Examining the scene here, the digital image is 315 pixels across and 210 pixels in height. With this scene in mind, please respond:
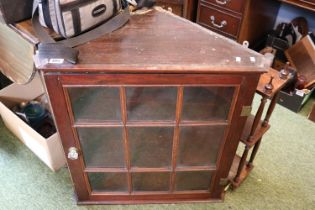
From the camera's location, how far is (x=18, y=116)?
65.6 inches

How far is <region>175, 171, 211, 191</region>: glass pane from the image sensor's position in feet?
4.68

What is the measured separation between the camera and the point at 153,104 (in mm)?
1157

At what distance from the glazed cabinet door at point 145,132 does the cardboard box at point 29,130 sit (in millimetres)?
249

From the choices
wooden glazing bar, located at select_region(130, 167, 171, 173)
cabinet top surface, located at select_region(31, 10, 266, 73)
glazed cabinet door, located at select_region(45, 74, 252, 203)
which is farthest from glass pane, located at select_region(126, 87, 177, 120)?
wooden glazing bar, located at select_region(130, 167, 171, 173)

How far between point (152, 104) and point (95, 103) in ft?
0.69

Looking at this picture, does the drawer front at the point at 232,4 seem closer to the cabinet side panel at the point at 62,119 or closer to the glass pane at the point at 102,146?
the glass pane at the point at 102,146

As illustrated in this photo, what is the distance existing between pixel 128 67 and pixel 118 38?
19 cm

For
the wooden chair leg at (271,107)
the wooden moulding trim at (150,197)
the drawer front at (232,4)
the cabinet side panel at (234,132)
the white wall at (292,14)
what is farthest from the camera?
the white wall at (292,14)

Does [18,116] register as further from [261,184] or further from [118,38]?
[261,184]

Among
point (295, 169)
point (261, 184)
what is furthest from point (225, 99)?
point (295, 169)

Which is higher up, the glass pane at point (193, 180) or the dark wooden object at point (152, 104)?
the dark wooden object at point (152, 104)

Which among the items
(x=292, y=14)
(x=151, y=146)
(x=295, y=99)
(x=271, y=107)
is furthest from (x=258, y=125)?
(x=292, y=14)

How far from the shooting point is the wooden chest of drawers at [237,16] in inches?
79.3

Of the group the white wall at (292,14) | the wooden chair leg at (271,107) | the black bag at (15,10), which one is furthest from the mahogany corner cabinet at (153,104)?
the white wall at (292,14)
